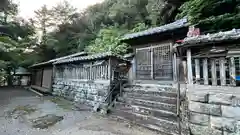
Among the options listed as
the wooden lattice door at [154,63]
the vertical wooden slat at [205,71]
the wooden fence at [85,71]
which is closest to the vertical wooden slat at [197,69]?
the vertical wooden slat at [205,71]

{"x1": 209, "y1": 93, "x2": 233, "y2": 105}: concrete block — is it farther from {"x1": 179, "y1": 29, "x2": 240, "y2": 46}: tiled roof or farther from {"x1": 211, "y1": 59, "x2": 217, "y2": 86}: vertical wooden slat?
{"x1": 179, "y1": 29, "x2": 240, "y2": 46}: tiled roof

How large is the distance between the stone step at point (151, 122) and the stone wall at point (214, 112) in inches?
24.9

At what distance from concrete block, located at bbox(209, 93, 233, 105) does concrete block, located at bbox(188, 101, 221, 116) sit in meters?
0.11

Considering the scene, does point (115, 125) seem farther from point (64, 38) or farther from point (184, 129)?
point (64, 38)

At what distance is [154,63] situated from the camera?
7.32 meters

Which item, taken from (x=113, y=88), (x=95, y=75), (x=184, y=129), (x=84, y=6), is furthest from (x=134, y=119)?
(x=84, y=6)

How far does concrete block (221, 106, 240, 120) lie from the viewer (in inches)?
112

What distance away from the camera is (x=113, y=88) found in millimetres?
6676

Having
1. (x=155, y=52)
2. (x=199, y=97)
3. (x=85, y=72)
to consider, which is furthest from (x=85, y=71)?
(x=199, y=97)

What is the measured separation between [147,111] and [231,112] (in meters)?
2.47

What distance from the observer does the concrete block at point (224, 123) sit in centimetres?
289

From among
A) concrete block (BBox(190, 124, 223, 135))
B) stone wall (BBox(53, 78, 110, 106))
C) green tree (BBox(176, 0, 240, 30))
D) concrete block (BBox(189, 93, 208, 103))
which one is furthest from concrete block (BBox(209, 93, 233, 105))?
stone wall (BBox(53, 78, 110, 106))

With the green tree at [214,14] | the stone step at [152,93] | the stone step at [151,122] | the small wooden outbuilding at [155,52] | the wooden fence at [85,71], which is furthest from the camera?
the wooden fence at [85,71]

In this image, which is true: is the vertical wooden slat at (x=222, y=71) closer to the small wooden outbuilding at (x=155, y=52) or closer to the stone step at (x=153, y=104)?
the stone step at (x=153, y=104)
